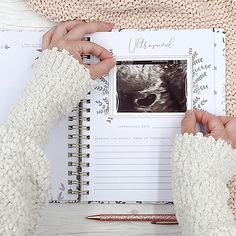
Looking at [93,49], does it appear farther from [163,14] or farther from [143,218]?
[143,218]

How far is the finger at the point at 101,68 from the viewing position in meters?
0.85

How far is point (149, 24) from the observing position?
2.87 ft

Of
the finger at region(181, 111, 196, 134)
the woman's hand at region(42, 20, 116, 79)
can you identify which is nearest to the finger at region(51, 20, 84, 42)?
the woman's hand at region(42, 20, 116, 79)

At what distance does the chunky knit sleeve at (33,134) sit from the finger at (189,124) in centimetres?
13

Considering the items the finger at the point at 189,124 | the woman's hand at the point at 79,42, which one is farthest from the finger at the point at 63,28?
the finger at the point at 189,124

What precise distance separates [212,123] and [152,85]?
0.33ft

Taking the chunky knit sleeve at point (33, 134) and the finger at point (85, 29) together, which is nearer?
the chunky knit sleeve at point (33, 134)

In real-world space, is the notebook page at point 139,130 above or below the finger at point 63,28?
below

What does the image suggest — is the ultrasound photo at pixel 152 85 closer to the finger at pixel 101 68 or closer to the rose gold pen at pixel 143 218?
the finger at pixel 101 68

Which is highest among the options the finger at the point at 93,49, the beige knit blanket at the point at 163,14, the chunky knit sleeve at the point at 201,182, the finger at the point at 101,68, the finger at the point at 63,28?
the beige knit blanket at the point at 163,14

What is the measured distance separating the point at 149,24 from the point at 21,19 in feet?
0.59

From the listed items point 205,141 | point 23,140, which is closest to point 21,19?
point 23,140

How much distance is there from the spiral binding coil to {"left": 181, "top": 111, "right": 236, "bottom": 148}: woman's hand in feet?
0.45

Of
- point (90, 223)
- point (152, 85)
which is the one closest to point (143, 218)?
point (90, 223)
